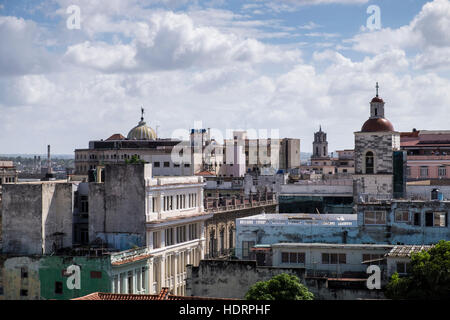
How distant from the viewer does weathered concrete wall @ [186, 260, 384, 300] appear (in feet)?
133

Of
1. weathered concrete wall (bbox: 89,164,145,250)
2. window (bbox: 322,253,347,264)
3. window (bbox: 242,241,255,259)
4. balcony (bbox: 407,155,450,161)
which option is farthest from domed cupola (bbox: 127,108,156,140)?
window (bbox: 322,253,347,264)

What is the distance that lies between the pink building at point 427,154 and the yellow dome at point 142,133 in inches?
2245

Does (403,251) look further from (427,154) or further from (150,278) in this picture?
(427,154)

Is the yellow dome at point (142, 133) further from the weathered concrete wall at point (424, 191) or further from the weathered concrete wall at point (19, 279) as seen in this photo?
the weathered concrete wall at point (19, 279)

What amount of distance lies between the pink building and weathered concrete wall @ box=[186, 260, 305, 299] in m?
67.8

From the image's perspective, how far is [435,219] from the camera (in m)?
48.0

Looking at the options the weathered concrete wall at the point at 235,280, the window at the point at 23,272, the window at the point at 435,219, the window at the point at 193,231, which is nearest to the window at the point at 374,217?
the window at the point at 435,219

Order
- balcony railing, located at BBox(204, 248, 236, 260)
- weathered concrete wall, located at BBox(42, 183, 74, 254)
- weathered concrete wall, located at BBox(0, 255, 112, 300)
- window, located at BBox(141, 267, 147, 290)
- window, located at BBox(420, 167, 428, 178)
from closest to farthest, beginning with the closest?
weathered concrete wall, located at BBox(0, 255, 112, 300) → window, located at BBox(141, 267, 147, 290) → weathered concrete wall, located at BBox(42, 183, 74, 254) → balcony railing, located at BBox(204, 248, 236, 260) → window, located at BBox(420, 167, 428, 178)

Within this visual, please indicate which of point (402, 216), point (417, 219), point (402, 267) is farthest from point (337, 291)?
point (417, 219)

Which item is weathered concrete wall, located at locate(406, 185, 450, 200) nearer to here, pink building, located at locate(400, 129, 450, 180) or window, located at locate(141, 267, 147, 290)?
window, located at locate(141, 267, 147, 290)

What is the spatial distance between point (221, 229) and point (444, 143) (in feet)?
178

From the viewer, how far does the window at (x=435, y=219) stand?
4794 centimetres

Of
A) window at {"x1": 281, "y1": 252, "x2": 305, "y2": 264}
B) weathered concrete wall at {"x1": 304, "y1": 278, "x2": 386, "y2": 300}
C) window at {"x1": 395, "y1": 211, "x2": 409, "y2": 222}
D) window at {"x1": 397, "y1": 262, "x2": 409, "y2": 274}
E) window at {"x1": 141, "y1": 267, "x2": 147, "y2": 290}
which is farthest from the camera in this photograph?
window at {"x1": 141, "y1": 267, "x2": 147, "y2": 290}
